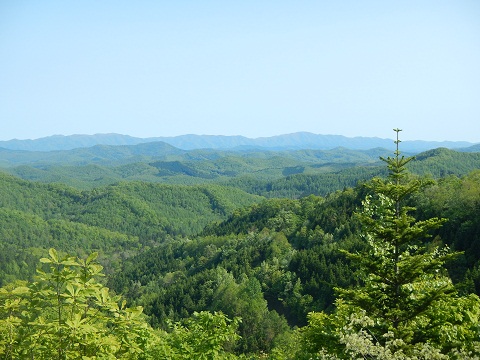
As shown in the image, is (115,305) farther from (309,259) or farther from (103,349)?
(309,259)

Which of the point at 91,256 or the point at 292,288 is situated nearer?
the point at 91,256

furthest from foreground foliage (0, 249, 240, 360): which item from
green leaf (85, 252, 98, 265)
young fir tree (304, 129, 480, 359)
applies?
young fir tree (304, 129, 480, 359)

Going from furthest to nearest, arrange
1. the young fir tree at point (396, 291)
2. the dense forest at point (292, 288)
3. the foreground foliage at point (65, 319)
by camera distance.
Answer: the young fir tree at point (396, 291)
the dense forest at point (292, 288)
the foreground foliage at point (65, 319)

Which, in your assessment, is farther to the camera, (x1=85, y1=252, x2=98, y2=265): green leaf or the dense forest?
the dense forest

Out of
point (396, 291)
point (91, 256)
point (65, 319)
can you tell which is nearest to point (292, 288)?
point (396, 291)

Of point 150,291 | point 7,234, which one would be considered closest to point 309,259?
point 150,291

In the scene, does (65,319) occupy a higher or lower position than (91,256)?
lower

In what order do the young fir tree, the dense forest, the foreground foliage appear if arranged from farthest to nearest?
the young fir tree, the dense forest, the foreground foliage

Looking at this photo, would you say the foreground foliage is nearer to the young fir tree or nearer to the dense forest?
the dense forest

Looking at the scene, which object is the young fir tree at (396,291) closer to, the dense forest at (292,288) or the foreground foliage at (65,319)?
the dense forest at (292,288)

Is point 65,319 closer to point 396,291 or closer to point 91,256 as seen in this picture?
point 91,256

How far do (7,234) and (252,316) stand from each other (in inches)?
7030

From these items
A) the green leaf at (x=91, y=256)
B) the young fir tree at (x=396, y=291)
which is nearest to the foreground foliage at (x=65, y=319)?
the green leaf at (x=91, y=256)

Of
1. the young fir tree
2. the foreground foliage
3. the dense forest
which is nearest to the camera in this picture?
the foreground foliage
